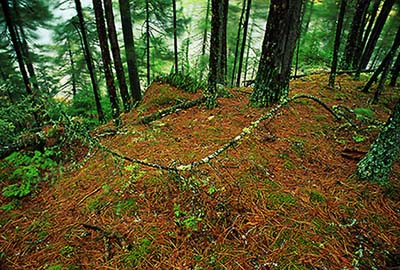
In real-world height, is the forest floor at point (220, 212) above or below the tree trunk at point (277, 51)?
below

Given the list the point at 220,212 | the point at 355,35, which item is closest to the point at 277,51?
the point at 220,212

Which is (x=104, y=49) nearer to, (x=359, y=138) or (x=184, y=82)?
(x=184, y=82)

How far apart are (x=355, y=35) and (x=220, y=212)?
360 inches

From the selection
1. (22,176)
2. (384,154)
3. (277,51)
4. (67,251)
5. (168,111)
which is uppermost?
(277,51)

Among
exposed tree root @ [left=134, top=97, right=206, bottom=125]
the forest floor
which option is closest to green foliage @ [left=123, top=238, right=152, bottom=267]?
the forest floor

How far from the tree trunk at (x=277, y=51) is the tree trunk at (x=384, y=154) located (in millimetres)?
2335

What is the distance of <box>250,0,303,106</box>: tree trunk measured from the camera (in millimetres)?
4121

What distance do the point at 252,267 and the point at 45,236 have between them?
6.78 ft

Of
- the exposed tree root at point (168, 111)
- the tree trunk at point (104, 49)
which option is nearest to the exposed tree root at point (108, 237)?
the exposed tree root at point (168, 111)

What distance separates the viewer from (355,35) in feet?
26.1

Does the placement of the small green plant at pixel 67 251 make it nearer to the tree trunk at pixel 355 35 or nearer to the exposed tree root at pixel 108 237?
the exposed tree root at pixel 108 237

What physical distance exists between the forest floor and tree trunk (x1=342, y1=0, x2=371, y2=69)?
6295 mm

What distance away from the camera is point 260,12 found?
20281 mm

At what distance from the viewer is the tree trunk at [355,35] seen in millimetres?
7485
